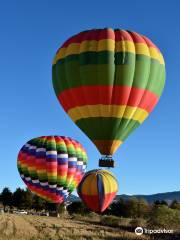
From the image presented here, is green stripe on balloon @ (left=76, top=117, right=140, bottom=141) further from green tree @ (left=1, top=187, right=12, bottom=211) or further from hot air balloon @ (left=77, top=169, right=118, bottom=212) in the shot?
green tree @ (left=1, top=187, right=12, bottom=211)

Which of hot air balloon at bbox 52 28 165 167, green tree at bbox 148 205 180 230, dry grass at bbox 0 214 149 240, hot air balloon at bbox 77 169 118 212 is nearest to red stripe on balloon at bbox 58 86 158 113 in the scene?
hot air balloon at bbox 52 28 165 167

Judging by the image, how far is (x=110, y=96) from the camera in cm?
3002

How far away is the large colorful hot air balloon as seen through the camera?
2103 inches

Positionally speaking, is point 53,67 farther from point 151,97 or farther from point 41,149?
point 41,149

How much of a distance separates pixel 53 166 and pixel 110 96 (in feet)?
80.8

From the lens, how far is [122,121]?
100 feet

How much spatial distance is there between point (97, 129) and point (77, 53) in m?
5.06

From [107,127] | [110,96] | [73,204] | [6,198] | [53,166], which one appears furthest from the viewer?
[6,198]

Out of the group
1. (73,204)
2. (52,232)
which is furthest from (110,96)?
(73,204)

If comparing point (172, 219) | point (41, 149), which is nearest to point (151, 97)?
point (172, 219)

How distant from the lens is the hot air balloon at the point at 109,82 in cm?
3000

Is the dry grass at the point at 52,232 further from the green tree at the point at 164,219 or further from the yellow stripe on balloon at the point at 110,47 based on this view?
the yellow stripe on balloon at the point at 110,47

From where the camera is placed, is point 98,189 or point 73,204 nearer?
point 98,189

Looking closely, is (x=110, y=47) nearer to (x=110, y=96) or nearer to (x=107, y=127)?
(x=110, y=96)
